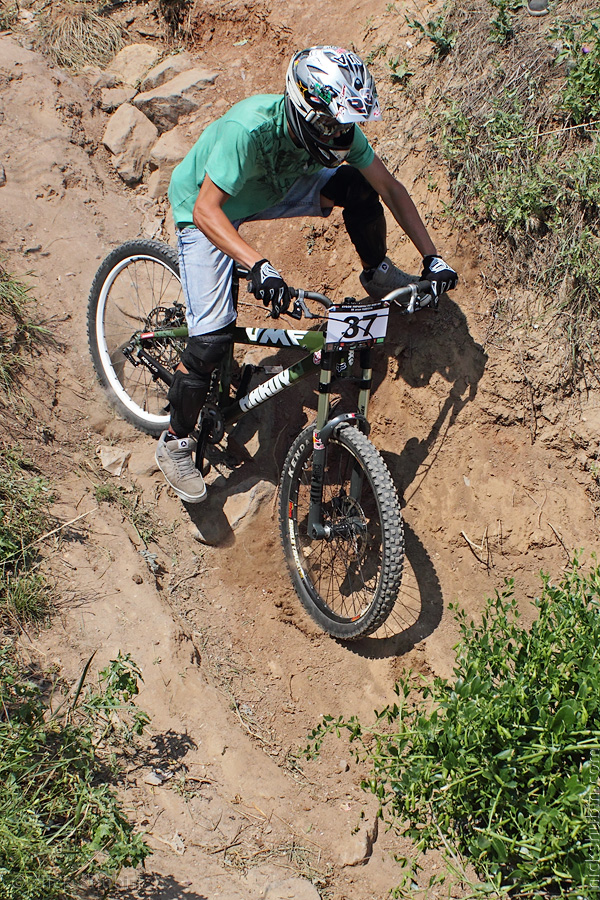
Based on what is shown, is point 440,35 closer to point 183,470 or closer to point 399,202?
point 399,202

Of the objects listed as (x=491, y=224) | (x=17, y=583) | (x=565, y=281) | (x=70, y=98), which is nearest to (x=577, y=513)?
(x=565, y=281)

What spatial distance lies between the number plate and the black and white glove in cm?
29

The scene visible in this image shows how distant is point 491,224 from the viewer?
4340mm

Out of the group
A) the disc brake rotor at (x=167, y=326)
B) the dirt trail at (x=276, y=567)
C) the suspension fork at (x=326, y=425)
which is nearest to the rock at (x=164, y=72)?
the dirt trail at (x=276, y=567)

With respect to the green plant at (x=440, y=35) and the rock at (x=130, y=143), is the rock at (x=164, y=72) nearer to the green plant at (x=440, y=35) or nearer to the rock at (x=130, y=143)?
the rock at (x=130, y=143)

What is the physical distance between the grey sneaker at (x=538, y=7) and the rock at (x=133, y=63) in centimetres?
359

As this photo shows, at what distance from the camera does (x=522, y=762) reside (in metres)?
2.51

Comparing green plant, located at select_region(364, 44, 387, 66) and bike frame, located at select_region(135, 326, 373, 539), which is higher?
green plant, located at select_region(364, 44, 387, 66)

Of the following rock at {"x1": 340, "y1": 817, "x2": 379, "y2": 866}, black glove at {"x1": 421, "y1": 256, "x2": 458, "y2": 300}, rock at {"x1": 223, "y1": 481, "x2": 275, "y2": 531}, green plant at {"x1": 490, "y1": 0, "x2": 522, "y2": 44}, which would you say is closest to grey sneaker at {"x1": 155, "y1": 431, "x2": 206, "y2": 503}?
rock at {"x1": 223, "y1": 481, "x2": 275, "y2": 531}

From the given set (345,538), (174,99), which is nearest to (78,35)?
(174,99)

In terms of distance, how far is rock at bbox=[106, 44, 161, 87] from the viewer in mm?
6539

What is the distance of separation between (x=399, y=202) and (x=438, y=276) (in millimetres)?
552

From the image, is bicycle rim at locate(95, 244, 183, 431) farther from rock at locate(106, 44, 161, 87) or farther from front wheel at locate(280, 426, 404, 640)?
rock at locate(106, 44, 161, 87)

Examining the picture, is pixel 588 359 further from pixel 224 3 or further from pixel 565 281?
pixel 224 3
